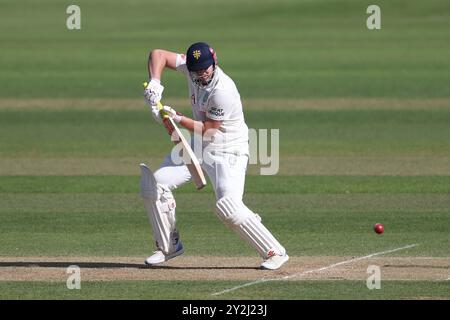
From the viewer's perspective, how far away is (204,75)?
1155 cm

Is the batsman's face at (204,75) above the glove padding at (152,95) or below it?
above

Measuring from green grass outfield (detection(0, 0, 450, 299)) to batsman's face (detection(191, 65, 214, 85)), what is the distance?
188 cm

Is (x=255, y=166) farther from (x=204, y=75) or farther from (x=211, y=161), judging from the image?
(x=204, y=75)

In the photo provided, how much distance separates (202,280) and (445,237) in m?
3.70

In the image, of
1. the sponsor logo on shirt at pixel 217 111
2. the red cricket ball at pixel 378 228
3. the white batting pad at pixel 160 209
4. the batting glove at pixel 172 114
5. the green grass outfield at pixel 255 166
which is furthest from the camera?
the red cricket ball at pixel 378 228

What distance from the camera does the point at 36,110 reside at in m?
28.7

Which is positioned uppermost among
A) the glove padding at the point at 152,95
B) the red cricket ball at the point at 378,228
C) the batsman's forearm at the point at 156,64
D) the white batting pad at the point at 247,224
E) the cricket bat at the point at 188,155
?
the batsman's forearm at the point at 156,64

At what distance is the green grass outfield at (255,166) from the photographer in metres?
13.0

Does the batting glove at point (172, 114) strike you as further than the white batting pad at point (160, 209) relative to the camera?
No

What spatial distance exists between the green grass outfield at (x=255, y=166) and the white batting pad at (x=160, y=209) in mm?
731

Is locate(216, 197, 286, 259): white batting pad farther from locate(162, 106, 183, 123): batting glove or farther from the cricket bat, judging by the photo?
locate(162, 106, 183, 123): batting glove

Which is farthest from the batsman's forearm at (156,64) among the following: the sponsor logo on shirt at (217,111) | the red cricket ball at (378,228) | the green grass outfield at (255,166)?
the red cricket ball at (378,228)

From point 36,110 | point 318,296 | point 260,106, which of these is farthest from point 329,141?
point 318,296

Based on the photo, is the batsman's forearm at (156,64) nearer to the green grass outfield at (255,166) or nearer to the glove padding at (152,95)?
the glove padding at (152,95)
